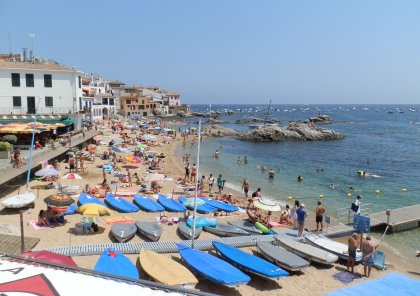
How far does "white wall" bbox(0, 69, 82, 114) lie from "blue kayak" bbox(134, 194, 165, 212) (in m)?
25.8

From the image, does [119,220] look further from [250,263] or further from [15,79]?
[15,79]

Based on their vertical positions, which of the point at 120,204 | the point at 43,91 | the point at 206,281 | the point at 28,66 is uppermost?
the point at 28,66

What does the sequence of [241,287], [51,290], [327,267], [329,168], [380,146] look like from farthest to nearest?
[380,146], [329,168], [327,267], [241,287], [51,290]

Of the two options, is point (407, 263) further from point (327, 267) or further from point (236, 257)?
point (236, 257)

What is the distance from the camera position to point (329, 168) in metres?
42.7

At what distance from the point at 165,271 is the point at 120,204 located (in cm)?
972

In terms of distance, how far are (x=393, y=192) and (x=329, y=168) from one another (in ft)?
38.1

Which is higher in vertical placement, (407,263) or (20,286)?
(20,286)

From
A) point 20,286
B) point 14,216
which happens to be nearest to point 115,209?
point 14,216

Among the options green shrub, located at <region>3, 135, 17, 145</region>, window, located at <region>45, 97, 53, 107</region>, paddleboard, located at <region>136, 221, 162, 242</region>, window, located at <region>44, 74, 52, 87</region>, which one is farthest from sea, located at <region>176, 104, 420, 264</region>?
window, located at <region>44, 74, 52, 87</region>

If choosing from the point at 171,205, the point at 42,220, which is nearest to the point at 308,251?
the point at 171,205

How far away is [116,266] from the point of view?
11367mm

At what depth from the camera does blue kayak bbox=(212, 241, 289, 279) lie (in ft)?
40.4

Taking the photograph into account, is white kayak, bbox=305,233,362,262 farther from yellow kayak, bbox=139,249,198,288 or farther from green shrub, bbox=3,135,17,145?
green shrub, bbox=3,135,17,145
